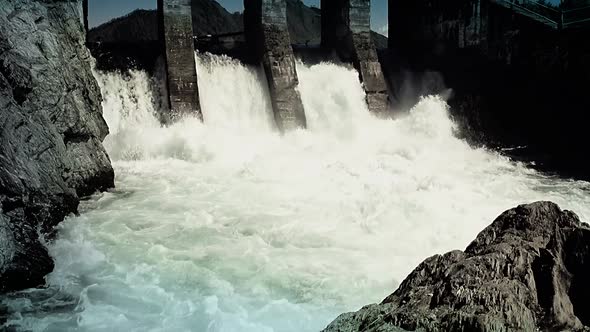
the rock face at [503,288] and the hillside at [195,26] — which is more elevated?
the hillside at [195,26]

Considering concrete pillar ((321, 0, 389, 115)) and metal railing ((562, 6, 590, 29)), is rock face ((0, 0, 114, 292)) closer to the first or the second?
concrete pillar ((321, 0, 389, 115))

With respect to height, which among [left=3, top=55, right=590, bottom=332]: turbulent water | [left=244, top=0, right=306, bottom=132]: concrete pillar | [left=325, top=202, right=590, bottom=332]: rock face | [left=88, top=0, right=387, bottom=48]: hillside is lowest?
[left=3, top=55, right=590, bottom=332]: turbulent water

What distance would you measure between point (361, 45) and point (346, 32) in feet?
1.90

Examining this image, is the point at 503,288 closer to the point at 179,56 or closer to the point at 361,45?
the point at 179,56

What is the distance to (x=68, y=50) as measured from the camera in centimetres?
829

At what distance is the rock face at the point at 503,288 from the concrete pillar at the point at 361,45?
438 inches

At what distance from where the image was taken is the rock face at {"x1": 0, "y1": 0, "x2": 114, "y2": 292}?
16.9 feet

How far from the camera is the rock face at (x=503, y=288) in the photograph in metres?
2.81

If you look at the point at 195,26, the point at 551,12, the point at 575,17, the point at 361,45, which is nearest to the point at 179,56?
the point at 361,45

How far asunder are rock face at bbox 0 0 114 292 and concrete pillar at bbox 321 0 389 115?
25.8ft

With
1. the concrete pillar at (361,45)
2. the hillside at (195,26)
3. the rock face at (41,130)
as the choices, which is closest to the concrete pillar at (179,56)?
the rock face at (41,130)

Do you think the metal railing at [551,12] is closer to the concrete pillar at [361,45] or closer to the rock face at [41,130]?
the concrete pillar at [361,45]

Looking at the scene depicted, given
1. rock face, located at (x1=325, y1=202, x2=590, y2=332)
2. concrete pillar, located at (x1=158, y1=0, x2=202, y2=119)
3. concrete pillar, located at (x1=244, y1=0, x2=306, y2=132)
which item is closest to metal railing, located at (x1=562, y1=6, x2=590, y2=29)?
concrete pillar, located at (x1=244, y1=0, x2=306, y2=132)

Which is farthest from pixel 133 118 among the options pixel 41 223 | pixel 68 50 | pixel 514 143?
pixel 514 143
